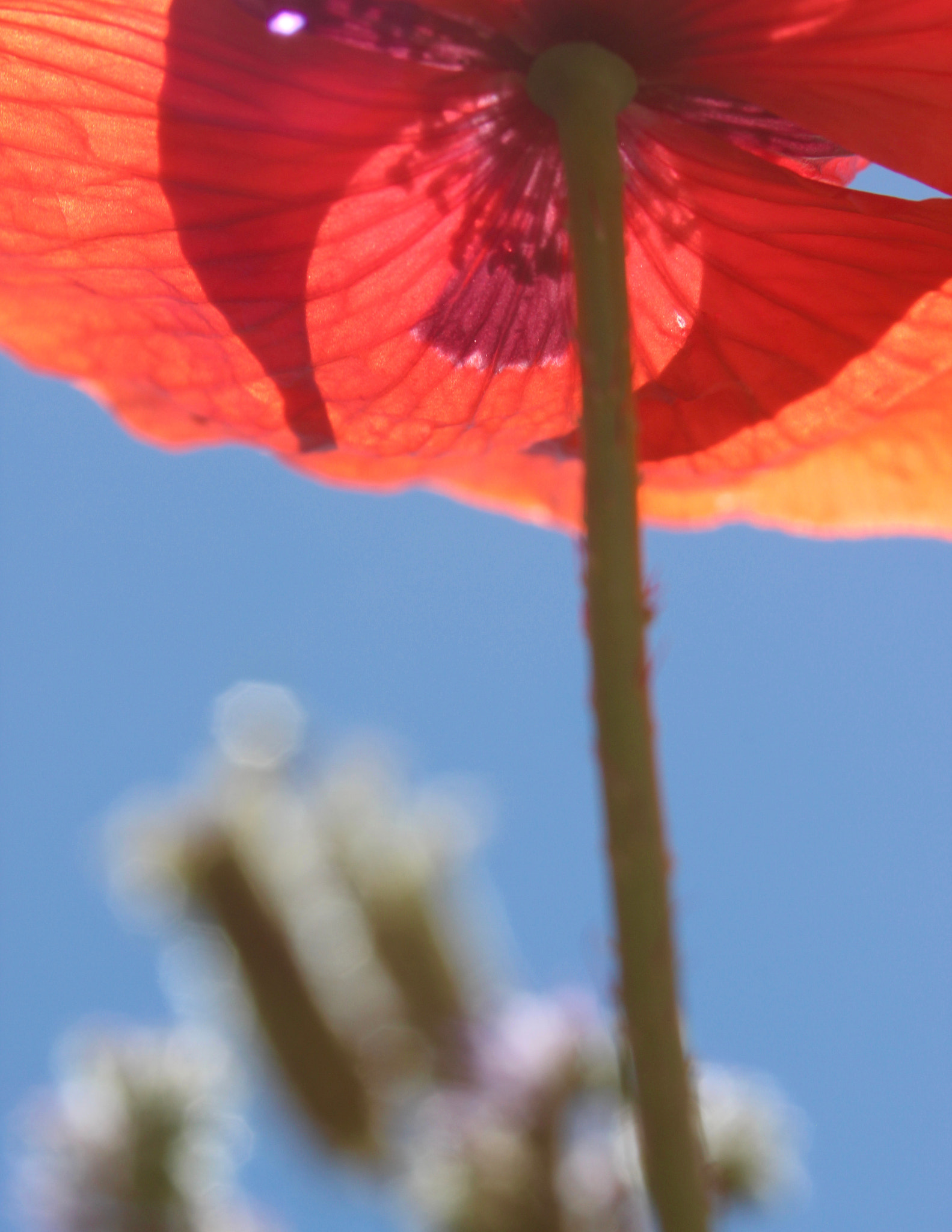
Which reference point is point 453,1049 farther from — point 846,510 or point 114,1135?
point 846,510

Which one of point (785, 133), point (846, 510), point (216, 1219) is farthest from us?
point (216, 1219)

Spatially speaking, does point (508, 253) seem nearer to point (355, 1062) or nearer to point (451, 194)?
point (451, 194)

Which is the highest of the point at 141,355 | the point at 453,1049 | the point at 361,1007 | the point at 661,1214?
the point at 361,1007

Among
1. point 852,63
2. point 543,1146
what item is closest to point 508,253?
point 852,63

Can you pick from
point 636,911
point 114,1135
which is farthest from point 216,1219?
point 636,911

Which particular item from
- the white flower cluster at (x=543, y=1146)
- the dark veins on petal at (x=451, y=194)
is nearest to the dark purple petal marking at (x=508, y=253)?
the dark veins on petal at (x=451, y=194)

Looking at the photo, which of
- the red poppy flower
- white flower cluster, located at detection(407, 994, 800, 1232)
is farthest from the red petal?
white flower cluster, located at detection(407, 994, 800, 1232)

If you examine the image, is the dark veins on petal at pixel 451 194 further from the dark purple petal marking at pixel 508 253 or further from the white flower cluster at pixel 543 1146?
the white flower cluster at pixel 543 1146
